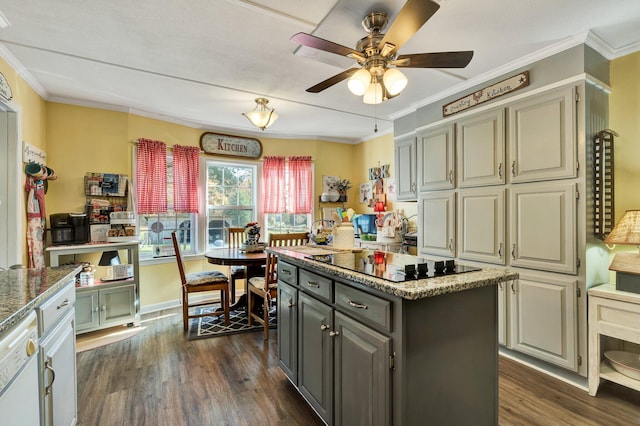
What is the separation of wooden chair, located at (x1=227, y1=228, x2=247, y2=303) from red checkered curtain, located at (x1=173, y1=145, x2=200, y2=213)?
0.60 m

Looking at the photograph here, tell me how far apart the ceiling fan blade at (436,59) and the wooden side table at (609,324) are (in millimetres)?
1789

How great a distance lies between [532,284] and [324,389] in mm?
1845

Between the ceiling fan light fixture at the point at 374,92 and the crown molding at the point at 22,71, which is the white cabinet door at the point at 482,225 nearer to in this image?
the ceiling fan light fixture at the point at 374,92

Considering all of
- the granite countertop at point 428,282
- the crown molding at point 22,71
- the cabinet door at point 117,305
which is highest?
the crown molding at point 22,71

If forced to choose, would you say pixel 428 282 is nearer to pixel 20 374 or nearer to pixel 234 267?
pixel 20 374

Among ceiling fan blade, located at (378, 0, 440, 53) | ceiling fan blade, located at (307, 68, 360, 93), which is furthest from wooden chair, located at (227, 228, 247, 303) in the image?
ceiling fan blade, located at (378, 0, 440, 53)

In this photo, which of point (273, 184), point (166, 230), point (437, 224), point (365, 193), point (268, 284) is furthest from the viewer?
point (365, 193)

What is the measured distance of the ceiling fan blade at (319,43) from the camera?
1542 millimetres

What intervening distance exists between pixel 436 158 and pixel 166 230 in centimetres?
348

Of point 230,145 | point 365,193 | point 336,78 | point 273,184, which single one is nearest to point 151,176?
point 230,145

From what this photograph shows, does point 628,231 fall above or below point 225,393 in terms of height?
above

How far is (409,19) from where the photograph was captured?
1396 mm

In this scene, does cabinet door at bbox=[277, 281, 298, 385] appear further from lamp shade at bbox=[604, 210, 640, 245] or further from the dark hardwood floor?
lamp shade at bbox=[604, 210, 640, 245]

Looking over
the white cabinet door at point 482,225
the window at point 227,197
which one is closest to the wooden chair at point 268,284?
the window at point 227,197
